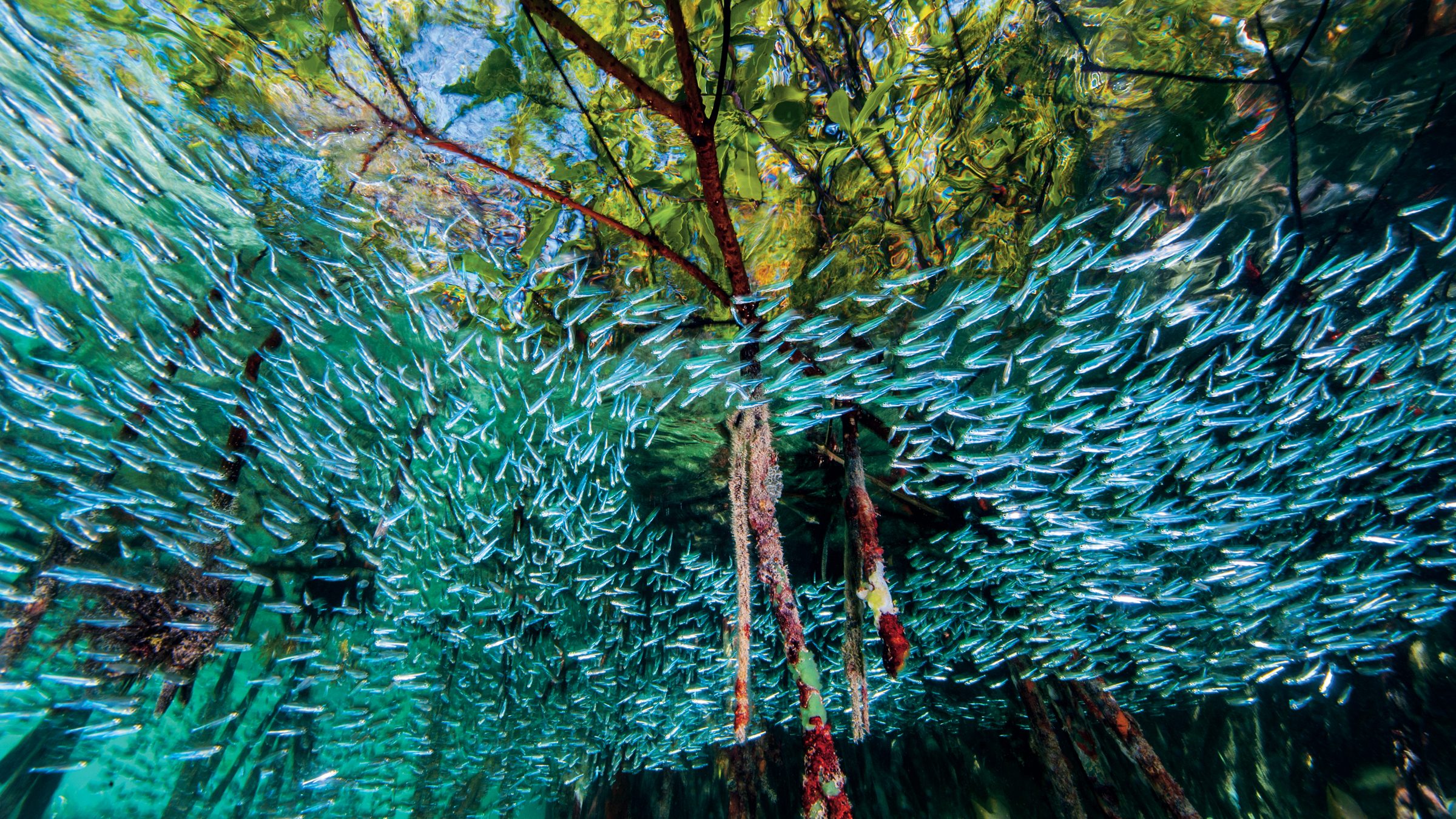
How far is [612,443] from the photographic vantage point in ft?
27.9

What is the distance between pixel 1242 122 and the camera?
4.54 meters

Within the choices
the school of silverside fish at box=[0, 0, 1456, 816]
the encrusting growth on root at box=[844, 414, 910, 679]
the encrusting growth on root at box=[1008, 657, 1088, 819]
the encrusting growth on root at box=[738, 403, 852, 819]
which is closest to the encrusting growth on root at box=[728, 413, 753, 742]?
the encrusting growth on root at box=[738, 403, 852, 819]

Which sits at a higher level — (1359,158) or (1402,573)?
(1359,158)

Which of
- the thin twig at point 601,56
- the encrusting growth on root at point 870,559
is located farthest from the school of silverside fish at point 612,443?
the thin twig at point 601,56

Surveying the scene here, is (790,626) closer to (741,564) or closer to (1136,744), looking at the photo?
(741,564)

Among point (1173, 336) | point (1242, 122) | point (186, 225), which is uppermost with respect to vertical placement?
point (186, 225)

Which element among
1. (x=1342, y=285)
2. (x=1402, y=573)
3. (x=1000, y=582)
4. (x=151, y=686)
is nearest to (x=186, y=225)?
(x=151, y=686)

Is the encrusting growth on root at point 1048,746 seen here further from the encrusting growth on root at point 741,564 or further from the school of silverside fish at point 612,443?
the encrusting growth on root at point 741,564

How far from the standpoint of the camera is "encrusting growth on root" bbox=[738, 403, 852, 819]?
9.53 feet

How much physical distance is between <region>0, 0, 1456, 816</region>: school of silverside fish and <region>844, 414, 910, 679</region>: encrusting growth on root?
0.65m

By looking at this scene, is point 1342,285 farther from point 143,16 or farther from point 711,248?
point 143,16

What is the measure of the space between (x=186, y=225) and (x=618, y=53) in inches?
258

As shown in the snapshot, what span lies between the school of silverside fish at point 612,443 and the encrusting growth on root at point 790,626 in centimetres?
49

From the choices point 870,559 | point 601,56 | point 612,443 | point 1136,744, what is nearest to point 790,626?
point 870,559
